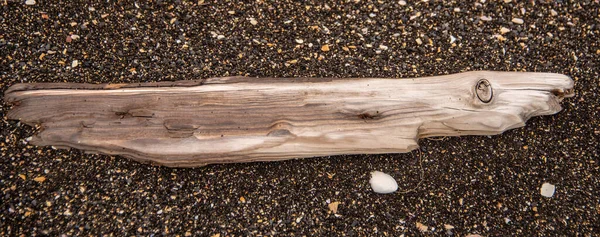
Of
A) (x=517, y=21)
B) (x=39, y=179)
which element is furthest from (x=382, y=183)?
(x=39, y=179)

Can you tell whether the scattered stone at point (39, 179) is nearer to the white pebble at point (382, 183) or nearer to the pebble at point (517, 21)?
Result: the white pebble at point (382, 183)

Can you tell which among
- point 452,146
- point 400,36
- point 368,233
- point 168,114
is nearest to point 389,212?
point 368,233

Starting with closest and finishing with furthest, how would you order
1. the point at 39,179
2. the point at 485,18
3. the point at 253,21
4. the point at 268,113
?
the point at 39,179 < the point at 268,113 < the point at 253,21 < the point at 485,18

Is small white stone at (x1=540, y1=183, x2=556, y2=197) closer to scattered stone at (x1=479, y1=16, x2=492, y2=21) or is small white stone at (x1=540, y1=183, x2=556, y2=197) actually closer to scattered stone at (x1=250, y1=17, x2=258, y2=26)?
scattered stone at (x1=479, y1=16, x2=492, y2=21)

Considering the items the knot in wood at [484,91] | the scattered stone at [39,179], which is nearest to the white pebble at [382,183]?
the knot in wood at [484,91]

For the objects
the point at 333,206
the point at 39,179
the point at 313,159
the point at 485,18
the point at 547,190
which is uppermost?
the point at 485,18

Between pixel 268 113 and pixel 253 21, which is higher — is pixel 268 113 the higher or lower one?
the lower one

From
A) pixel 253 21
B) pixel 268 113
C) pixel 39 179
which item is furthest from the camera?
pixel 253 21

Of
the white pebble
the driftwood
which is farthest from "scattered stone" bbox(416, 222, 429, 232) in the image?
the driftwood

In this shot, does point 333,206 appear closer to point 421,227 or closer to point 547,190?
point 421,227
